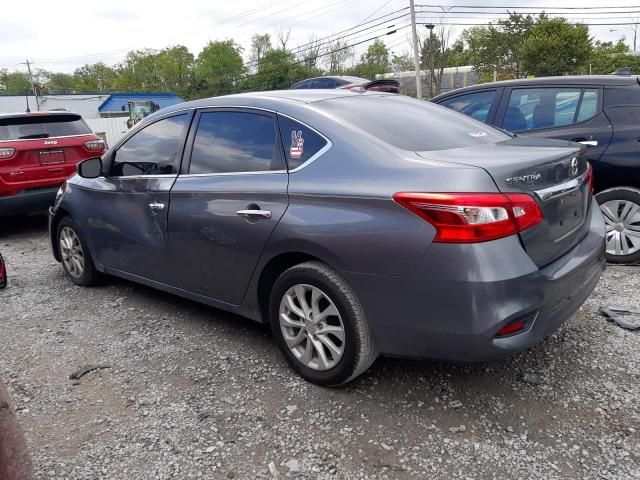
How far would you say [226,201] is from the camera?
3227mm

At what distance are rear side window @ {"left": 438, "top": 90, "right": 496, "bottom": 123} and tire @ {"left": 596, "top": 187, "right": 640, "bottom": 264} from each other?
140 cm

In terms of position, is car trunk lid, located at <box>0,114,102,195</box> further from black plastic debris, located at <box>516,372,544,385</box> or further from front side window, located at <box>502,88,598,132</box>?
black plastic debris, located at <box>516,372,544,385</box>

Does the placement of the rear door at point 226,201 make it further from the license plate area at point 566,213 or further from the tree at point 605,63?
the tree at point 605,63

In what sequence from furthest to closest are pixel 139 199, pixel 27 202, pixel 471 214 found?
pixel 27 202, pixel 139 199, pixel 471 214

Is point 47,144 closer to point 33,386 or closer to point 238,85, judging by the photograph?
point 33,386

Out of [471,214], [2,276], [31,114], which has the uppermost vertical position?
[31,114]

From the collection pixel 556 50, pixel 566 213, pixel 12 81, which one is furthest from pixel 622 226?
pixel 12 81

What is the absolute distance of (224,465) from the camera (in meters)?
2.44

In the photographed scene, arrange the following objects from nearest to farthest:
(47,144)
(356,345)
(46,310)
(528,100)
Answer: (356,345) → (46,310) → (528,100) → (47,144)

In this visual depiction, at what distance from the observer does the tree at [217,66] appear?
68.0 m

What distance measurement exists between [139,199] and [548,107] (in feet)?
12.4

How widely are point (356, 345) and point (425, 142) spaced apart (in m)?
1.15

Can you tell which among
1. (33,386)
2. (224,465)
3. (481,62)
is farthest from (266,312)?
(481,62)

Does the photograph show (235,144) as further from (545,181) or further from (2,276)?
(2,276)
